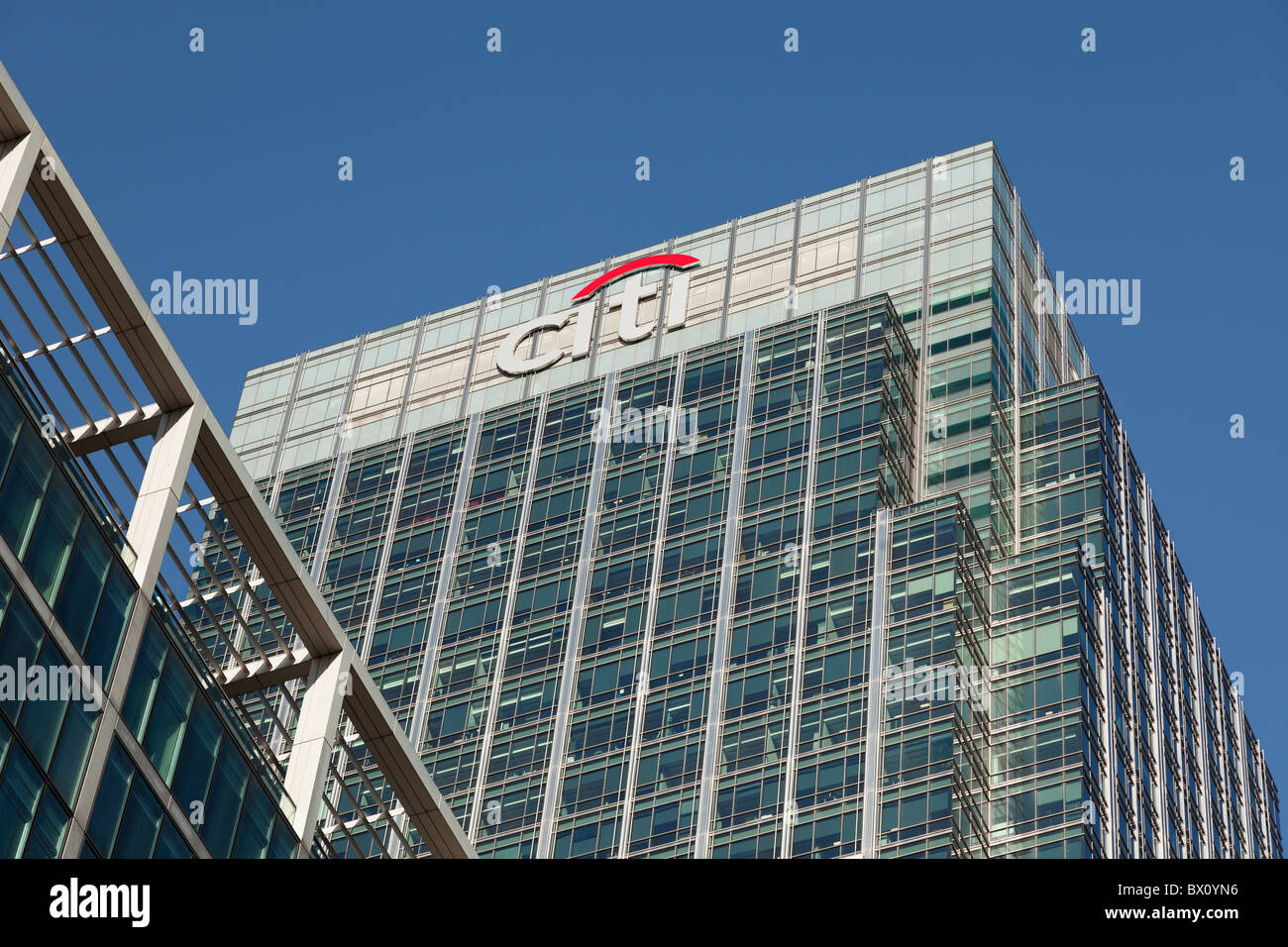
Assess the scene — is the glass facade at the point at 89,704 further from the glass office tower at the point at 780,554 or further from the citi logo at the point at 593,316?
the citi logo at the point at 593,316

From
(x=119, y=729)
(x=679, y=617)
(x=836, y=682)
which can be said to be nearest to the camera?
(x=119, y=729)

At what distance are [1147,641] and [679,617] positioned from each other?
29005 millimetres

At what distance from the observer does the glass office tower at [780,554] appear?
11575 cm

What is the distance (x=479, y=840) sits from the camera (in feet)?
405

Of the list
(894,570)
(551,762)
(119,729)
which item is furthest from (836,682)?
(119,729)
